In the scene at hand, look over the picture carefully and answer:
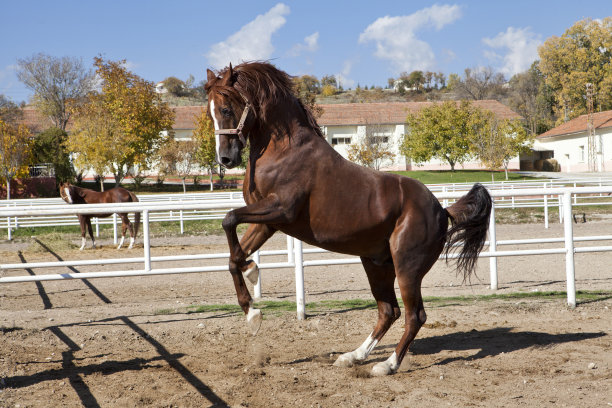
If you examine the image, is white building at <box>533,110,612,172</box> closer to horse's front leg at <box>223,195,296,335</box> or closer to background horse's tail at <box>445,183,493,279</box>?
background horse's tail at <box>445,183,493,279</box>

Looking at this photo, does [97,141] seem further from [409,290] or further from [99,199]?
[409,290]

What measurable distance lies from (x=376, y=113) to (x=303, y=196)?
53.9 m

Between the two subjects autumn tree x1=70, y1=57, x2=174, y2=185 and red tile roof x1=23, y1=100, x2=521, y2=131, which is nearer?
autumn tree x1=70, y1=57, x2=174, y2=185

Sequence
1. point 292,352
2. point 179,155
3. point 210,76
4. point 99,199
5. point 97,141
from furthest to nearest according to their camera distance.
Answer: point 179,155 → point 97,141 → point 99,199 → point 292,352 → point 210,76

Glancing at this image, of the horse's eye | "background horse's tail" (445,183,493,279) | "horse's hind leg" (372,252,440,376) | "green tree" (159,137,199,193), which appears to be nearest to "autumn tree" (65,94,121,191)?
"green tree" (159,137,199,193)

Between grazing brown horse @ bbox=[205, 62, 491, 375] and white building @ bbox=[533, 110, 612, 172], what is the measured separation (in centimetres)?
5264

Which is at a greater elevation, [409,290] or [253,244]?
[253,244]

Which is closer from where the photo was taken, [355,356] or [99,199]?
[355,356]

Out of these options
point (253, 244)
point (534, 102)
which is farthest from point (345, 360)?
point (534, 102)

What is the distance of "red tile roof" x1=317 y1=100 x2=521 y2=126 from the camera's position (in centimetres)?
5600

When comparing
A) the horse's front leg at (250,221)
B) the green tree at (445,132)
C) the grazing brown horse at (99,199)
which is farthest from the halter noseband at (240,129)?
the green tree at (445,132)

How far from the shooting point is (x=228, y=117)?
4293 mm

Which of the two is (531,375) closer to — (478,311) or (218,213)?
(478,311)

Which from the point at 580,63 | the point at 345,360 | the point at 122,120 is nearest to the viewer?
the point at 345,360
